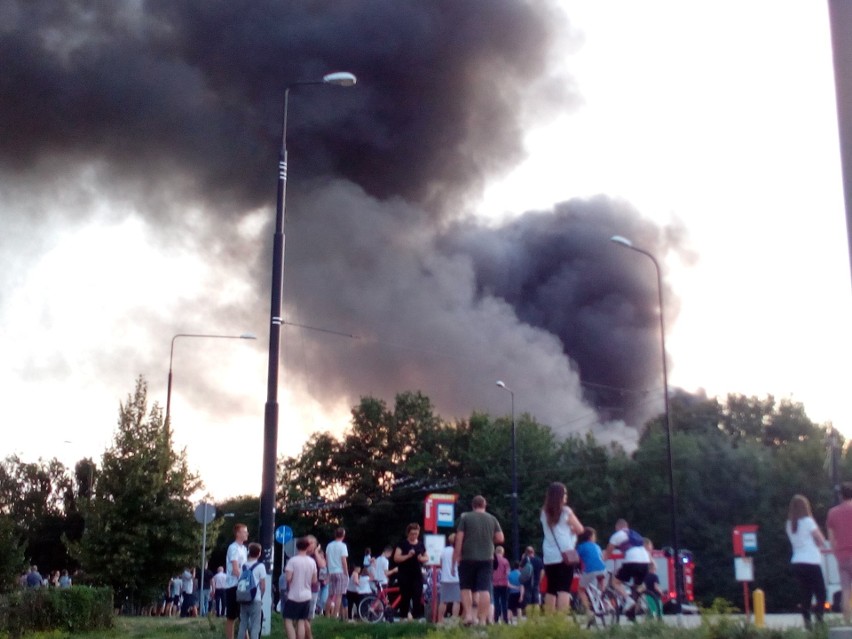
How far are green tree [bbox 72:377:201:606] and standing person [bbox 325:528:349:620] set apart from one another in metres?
6.11

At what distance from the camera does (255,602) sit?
49.0 feet

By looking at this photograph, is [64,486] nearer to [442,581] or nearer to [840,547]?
[442,581]

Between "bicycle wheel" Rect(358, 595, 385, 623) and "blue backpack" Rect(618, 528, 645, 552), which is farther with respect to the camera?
"bicycle wheel" Rect(358, 595, 385, 623)

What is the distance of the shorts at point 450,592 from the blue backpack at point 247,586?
3.23 metres

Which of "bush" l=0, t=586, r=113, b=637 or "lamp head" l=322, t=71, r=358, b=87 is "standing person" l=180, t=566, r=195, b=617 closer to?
"bush" l=0, t=586, r=113, b=637

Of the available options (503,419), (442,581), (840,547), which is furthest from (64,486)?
(840,547)

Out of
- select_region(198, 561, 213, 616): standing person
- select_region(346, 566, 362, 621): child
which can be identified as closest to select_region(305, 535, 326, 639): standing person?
select_region(346, 566, 362, 621): child

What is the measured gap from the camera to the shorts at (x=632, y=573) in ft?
48.5

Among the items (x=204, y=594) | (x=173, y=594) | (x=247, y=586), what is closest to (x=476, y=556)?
(x=247, y=586)

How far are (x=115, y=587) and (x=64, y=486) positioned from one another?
59.6 metres

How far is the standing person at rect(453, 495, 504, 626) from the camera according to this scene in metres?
13.1

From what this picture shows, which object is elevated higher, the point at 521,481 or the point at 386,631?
the point at 521,481

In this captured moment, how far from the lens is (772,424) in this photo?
2500 inches

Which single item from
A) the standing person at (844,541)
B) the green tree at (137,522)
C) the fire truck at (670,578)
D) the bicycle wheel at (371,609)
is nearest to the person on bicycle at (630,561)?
the standing person at (844,541)
